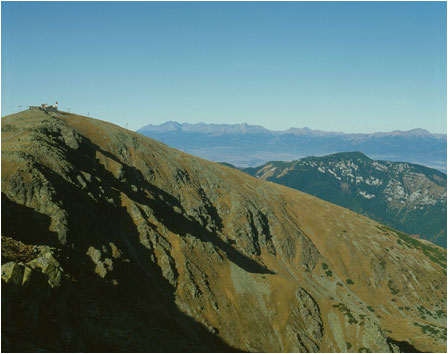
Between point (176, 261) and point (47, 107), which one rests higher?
point (47, 107)

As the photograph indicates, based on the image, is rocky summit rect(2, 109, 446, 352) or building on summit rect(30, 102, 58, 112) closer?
rocky summit rect(2, 109, 446, 352)

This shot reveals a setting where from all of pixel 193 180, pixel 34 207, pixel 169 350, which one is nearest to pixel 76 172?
pixel 34 207

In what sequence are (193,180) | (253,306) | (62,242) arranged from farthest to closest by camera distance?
(193,180), (253,306), (62,242)

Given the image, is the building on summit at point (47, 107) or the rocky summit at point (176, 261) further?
the building on summit at point (47, 107)

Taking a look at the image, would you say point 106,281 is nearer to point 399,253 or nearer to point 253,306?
point 253,306

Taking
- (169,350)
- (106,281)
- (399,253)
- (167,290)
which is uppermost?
(106,281)

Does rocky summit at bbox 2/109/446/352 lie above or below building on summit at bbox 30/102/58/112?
below

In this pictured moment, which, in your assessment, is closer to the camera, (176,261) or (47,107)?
(176,261)

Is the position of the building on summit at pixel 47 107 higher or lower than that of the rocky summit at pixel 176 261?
higher
